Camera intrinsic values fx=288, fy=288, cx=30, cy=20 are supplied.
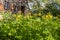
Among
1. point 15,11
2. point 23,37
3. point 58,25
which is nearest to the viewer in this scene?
point 23,37

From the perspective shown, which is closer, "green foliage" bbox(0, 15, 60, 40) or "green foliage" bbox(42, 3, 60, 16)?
"green foliage" bbox(0, 15, 60, 40)

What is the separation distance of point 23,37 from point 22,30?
176 millimetres

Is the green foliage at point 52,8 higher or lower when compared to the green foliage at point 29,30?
lower

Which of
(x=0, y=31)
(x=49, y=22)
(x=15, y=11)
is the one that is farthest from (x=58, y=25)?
(x=15, y=11)

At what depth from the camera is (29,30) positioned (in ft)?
21.8

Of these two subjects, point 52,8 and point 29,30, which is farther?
point 52,8

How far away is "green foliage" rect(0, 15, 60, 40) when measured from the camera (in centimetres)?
657

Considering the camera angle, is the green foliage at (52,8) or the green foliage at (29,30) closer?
the green foliage at (29,30)

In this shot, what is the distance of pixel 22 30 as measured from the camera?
21.8 ft

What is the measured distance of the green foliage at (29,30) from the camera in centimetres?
657

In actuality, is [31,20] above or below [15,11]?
above

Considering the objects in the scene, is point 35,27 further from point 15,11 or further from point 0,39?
point 15,11

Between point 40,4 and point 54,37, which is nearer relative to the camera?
point 54,37

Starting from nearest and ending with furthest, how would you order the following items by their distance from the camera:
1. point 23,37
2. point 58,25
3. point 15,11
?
point 23,37, point 58,25, point 15,11
